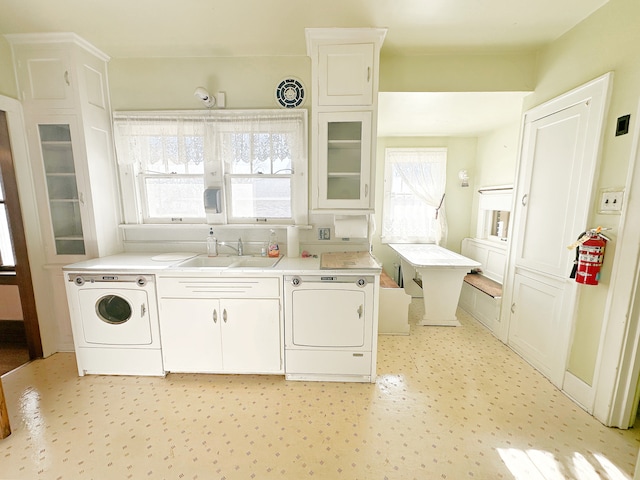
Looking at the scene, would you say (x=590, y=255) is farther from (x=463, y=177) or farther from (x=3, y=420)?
(x=3, y=420)

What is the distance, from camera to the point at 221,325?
80.9 inches

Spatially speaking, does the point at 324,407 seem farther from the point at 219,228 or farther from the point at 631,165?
the point at 631,165

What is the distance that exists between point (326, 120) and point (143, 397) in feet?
8.20

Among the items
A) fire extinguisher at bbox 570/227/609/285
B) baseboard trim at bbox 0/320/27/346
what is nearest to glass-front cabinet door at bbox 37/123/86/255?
baseboard trim at bbox 0/320/27/346

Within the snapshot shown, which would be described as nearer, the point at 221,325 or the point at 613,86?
the point at 613,86

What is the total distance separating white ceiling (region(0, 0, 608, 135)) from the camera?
5.70 feet

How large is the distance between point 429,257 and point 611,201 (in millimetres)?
1748

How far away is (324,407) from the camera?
1842 millimetres

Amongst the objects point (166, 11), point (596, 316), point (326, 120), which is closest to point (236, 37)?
point (166, 11)

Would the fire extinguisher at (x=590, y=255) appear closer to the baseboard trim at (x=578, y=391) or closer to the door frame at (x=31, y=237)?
the baseboard trim at (x=578, y=391)

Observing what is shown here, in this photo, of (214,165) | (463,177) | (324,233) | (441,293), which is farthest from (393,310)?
(463,177)

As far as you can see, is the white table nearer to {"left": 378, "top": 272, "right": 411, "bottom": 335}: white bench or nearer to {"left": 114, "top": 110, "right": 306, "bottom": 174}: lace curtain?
{"left": 378, "top": 272, "right": 411, "bottom": 335}: white bench

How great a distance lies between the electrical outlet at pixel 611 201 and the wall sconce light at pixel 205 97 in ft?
9.84

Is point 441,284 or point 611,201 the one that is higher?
point 611,201
